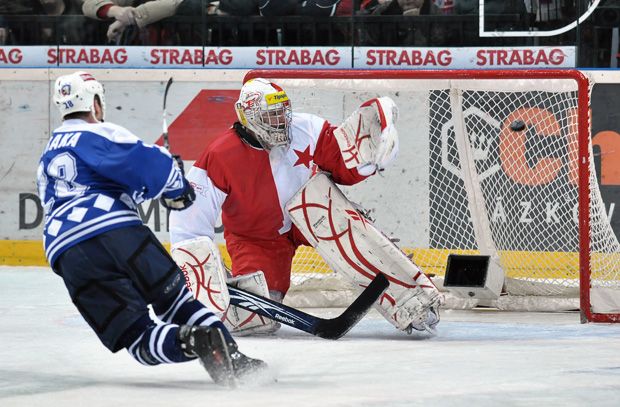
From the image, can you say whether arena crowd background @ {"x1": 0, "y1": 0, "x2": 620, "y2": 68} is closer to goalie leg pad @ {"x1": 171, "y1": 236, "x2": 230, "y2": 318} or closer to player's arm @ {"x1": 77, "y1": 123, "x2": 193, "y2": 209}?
goalie leg pad @ {"x1": 171, "y1": 236, "x2": 230, "y2": 318}

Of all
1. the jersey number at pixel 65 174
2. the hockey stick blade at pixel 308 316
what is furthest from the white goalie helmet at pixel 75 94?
the hockey stick blade at pixel 308 316

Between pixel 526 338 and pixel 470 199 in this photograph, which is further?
pixel 470 199

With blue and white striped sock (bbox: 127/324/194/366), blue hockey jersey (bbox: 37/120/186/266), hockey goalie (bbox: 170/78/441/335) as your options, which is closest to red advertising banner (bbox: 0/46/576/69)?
hockey goalie (bbox: 170/78/441/335)

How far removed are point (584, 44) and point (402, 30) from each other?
90 centimetres

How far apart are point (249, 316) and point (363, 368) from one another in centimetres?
92

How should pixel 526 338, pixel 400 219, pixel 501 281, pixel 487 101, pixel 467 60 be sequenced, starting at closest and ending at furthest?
pixel 526 338 < pixel 501 281 < pixel 487 101 < pixel 400 219 < pixel 467 60

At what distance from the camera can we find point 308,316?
4.56m

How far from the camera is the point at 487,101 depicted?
18.6 ft

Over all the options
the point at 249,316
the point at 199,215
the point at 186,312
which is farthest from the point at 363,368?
the point at 199,215

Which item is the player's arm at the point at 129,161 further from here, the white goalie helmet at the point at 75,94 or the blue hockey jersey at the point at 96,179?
the white goalie helmet at the point at 75,94

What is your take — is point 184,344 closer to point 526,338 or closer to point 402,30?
point 526,338

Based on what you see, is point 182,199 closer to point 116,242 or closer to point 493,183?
point 116,242

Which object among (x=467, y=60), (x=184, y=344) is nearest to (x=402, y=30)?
(x=467, y=60)

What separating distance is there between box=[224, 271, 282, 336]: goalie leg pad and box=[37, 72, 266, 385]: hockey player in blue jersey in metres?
1.06
